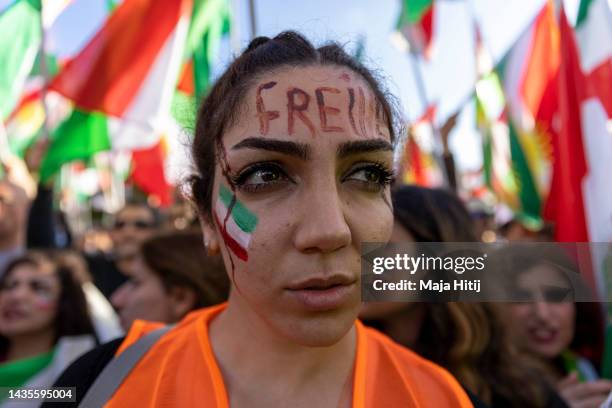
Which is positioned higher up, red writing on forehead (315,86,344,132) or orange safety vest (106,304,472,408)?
red writing on forehead (315,86,344,132)

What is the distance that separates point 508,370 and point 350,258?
1.38m

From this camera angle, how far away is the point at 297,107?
128 cm

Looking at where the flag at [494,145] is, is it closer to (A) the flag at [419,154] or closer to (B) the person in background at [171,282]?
(A) the flag at [419,154]

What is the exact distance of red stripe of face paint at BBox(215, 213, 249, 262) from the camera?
128cm

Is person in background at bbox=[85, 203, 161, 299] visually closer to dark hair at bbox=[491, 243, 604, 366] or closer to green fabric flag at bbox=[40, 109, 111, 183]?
green fabric flag at bbox=[40, 109, 111, 183]

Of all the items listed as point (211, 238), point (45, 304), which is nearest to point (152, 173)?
point (45, 304)

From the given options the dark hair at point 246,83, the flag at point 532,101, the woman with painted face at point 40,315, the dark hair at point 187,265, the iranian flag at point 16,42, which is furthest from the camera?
the flag at point 532,101

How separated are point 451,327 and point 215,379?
1311mm

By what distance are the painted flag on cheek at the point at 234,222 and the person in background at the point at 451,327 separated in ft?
3.63

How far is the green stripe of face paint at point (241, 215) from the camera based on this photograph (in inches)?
50.0

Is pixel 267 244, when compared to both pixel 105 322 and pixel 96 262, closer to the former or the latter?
pixel 105 322

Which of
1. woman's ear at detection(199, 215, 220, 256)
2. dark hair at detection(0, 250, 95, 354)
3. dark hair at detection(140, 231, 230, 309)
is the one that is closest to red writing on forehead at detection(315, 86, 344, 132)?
woman's ear at detection(199, 215, 220, 256)

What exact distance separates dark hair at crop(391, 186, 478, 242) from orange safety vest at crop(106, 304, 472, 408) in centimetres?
90

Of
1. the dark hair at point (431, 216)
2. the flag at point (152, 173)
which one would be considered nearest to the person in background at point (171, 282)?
the dark hair at point (431, 216)
